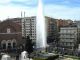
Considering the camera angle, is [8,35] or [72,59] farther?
[8,35]

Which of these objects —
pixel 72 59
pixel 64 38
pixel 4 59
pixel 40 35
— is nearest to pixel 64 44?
pixel 64 38

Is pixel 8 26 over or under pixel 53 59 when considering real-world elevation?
over

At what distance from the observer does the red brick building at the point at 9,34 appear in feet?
136

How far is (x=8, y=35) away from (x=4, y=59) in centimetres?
2295

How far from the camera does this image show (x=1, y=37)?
42.0m

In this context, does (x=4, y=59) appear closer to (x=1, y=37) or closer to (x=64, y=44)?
(x=1, y=37)

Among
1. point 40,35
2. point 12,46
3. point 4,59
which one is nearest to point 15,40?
point 12,46

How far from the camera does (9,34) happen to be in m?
41.9

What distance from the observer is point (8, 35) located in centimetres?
4184

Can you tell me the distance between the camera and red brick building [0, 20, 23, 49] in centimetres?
4156

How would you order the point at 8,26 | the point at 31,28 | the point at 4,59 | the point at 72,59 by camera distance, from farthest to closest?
the point at 31,28 < the point at 8,26 < the point at 72,59 < the point at 4,59

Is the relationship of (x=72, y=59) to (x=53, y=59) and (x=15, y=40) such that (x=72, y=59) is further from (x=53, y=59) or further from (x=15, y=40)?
(x=15, y=40)

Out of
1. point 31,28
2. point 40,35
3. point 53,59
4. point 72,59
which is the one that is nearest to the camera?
point 53,59

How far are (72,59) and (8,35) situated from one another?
1922 cm
